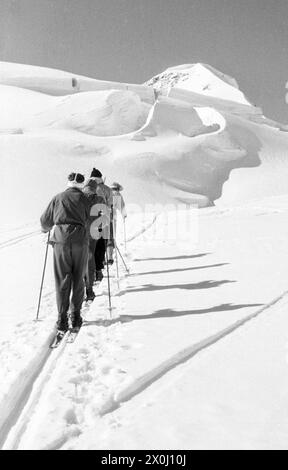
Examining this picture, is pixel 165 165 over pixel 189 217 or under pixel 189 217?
over

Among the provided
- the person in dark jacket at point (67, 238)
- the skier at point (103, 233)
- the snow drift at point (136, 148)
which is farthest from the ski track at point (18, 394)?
the snow drift at point (136, 148)

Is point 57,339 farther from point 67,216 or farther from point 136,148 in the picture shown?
point 136,148

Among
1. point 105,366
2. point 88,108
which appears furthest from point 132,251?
point 88,108

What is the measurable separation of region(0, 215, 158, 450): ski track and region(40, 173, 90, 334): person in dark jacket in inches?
27.5

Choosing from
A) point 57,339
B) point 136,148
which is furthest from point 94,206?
point 136,148

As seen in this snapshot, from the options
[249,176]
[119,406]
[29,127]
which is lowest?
[119,406]

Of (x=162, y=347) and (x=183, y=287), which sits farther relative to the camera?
(x=183, y=287)

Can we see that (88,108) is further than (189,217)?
Yes

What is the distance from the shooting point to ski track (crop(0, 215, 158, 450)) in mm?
3531

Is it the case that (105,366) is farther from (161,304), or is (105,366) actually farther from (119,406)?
(161,304)

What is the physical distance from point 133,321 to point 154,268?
4.40 meters

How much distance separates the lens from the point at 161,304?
25.0ft

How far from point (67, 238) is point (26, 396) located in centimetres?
226

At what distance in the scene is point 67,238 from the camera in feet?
19.7
